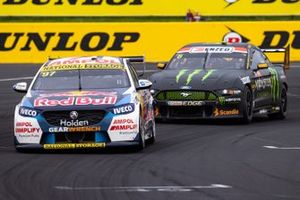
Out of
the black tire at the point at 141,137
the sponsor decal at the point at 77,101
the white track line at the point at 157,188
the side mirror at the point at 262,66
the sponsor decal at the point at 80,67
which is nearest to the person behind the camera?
the white track line at the point at 157,188

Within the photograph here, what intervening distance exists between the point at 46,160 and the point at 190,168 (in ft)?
6.13

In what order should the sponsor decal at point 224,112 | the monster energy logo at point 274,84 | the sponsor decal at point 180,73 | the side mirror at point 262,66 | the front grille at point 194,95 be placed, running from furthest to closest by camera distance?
the monster energy logo at point 274,84
the side mirror at point 262,66
the sponsor decal at point 180,73
the sponsor decal at point 224,112
the front grille at point 194,95

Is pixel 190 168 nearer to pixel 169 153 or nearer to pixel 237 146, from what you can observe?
pixel 169 153

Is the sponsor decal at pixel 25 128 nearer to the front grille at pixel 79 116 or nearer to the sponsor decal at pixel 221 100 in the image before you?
the front grille at pixel 79 116

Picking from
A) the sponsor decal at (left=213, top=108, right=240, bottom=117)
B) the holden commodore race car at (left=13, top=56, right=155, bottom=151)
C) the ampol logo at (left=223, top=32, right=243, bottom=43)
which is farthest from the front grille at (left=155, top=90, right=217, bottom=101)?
the ampol logo at (left=223, top=32, right=243, bottom=43)

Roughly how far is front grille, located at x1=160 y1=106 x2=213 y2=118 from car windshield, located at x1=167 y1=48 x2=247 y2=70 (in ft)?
4.13

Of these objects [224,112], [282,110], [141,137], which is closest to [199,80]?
[224,112]

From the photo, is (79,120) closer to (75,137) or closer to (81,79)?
(75,137)

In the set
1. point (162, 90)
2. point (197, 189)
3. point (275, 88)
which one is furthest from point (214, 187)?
point (275, 88)

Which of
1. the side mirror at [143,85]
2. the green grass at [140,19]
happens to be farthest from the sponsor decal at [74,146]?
the green grass at [140,19]

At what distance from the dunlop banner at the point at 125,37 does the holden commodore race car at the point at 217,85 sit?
16115 millimetres

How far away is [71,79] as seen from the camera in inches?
584

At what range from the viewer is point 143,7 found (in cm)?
4503

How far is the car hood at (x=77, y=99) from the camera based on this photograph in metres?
13.7
